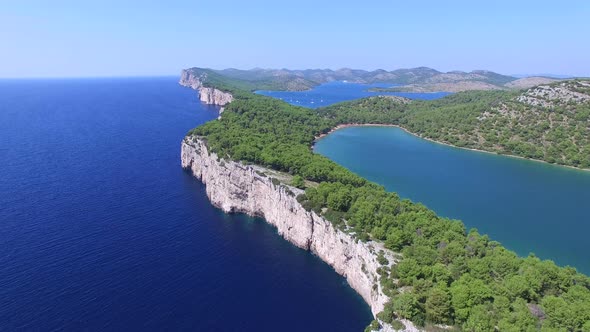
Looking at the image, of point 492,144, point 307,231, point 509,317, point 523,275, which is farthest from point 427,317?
point 492,144

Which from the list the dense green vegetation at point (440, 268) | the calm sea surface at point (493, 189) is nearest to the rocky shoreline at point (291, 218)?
the dense green vegetation at point (440, 268)

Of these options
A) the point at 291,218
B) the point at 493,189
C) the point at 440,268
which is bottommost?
the point at 493,189

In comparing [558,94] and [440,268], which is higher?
[558,94]

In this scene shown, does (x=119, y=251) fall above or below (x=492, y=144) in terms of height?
below

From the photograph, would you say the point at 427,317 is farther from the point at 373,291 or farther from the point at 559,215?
the point at 559,215

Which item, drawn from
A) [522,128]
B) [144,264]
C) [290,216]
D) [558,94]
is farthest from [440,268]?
[558,94]

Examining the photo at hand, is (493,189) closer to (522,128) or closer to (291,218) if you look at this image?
(291,218)

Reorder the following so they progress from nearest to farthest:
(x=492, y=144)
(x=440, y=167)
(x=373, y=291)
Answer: (x=373, y=291) → (x=440, y=167) → (x=492, y=144)
